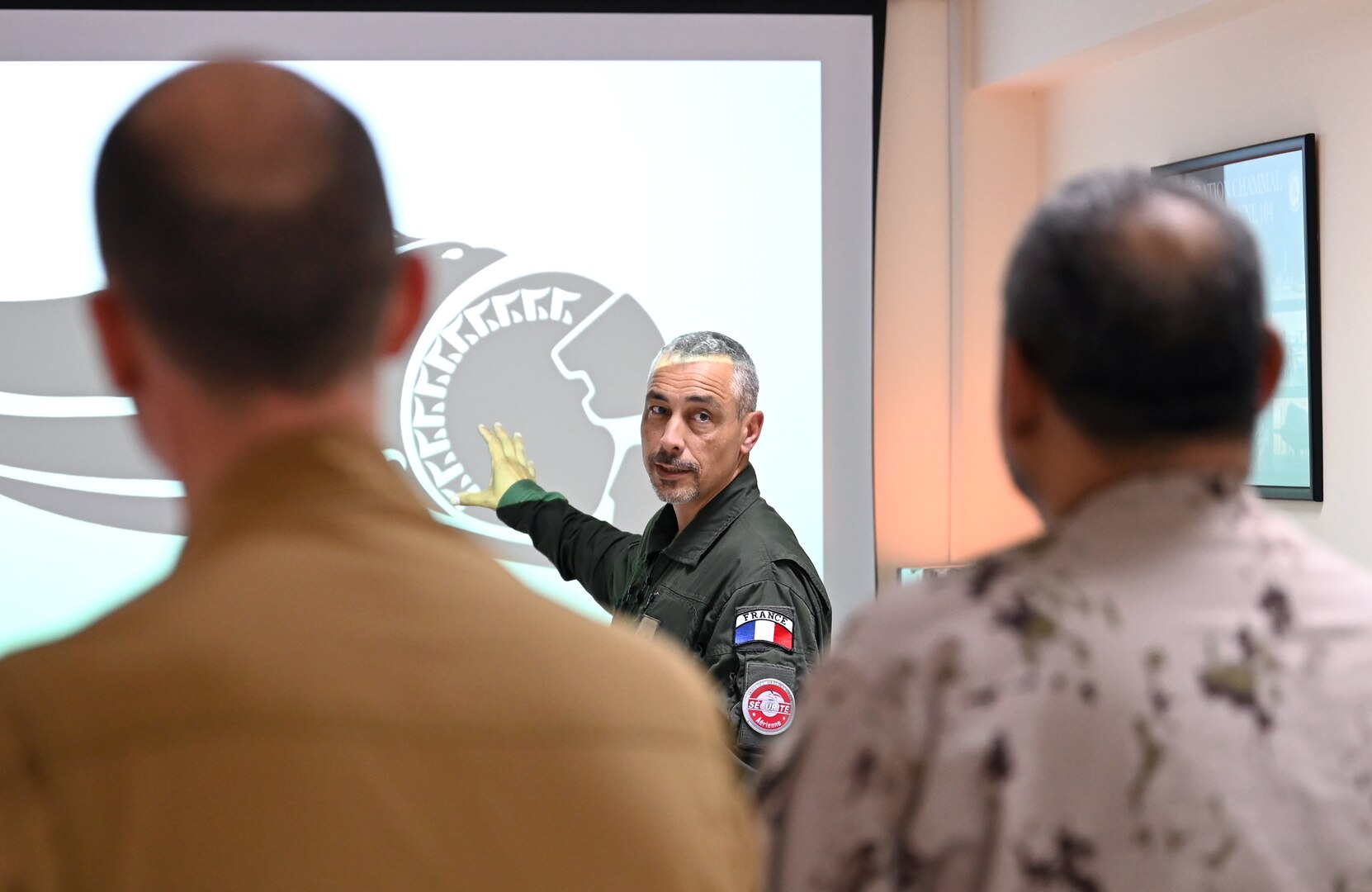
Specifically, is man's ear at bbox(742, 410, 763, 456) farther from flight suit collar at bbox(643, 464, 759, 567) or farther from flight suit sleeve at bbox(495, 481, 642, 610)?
flight suit sleeve at bbox(495, 481, 642, 610)

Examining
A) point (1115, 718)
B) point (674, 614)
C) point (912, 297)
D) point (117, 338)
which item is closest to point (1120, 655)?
point (1115, 718)

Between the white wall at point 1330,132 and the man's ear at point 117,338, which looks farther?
the white wall at point 1330,132

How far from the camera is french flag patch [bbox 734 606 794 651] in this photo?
225cm

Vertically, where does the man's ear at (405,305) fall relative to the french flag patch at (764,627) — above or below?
above

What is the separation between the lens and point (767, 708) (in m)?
2.17

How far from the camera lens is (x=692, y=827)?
700 mm

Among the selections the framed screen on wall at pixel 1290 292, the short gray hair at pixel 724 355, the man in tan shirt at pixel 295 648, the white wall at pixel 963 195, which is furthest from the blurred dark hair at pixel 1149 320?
the white wall at pixel 963 195

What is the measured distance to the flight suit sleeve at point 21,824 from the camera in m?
0.57

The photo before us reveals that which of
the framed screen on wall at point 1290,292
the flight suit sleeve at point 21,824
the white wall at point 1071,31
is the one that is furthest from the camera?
the white wall at point 1071,31

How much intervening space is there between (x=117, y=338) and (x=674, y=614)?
178cm

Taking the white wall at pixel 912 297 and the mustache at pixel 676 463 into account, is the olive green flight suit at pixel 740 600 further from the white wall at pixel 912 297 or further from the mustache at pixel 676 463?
the white wall at pixel 912 297

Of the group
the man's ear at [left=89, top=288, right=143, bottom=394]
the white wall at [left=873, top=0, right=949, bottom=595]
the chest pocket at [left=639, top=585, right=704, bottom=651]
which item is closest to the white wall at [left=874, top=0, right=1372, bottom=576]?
the white wall at [left=873, top=0, right=949, bottom=595]

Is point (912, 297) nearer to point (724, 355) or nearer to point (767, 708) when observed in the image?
point (724, 355)

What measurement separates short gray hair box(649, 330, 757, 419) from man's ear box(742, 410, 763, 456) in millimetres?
12
